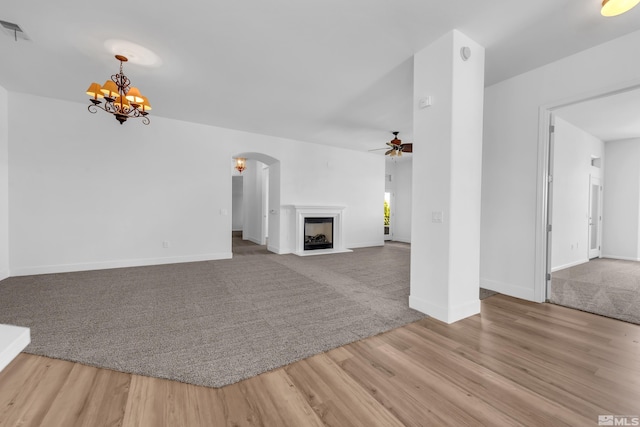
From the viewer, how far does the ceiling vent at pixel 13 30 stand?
268 cm

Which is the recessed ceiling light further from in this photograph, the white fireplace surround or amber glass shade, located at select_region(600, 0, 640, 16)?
amber glass shade, located at select_region(600, 0, 640, 16)

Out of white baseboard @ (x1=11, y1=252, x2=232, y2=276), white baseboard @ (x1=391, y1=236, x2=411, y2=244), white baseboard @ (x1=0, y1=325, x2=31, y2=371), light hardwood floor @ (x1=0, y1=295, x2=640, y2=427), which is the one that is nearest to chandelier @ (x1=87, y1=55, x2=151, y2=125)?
white baseboard @ (x1=0, y1=325, x2=31, y2=371)

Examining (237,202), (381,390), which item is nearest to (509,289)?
(381,390)

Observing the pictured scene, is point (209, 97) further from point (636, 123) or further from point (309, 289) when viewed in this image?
point (636, 123)

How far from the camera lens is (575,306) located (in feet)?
10.5

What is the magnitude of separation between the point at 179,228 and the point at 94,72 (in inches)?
116

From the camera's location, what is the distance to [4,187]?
424 cm

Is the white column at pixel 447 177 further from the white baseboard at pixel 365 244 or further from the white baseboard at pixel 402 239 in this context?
the white baseboard at pixel 402 239

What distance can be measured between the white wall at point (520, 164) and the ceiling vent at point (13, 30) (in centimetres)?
554

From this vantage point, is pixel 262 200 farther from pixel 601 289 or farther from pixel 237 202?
pixel 601 289

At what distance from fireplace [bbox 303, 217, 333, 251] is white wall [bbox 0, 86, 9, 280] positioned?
5279 millimetres

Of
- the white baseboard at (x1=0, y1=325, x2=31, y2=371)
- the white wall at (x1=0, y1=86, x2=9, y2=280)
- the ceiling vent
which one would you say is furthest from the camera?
the white wall at (x1=0, y1=86, x2=9, y2=280)

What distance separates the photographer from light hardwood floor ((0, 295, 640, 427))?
1.50 m

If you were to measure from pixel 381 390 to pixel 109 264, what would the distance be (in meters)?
5.33
